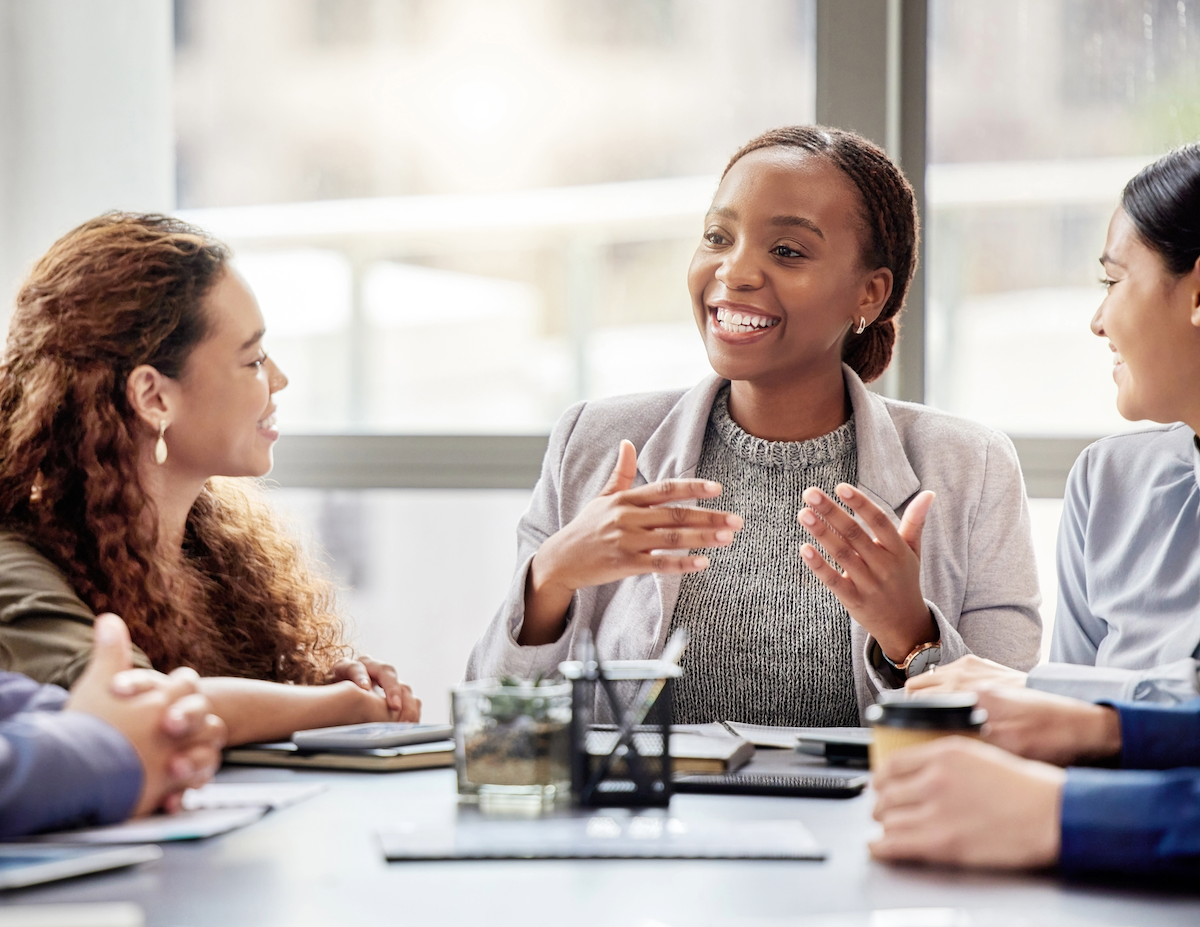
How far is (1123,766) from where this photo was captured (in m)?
1.15

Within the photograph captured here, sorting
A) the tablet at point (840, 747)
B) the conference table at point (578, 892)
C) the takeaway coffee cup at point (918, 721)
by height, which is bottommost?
the tablet at point (840, 747)

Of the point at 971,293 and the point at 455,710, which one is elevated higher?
the point at 971,293

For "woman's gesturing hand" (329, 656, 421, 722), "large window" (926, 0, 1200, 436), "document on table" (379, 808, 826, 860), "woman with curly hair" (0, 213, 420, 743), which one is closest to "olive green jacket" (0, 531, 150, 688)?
"woman with curly hair" (0, 213, 420, 743)

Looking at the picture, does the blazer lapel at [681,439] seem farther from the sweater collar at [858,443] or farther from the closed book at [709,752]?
the closed book at [709,752]

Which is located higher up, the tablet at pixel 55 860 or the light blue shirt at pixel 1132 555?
the light blue shirt at pixel 1132 555

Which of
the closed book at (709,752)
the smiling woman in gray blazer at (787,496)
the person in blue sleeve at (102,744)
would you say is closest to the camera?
the person in blue sleeve at (102,744)

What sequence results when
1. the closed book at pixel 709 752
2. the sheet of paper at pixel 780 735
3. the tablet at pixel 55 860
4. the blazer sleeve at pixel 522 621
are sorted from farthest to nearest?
the blazer sleeve at pixel 522 621, the sheet of paper at pixel 780 735, the closed book at pixel 709 752, the tablet at pixel 55 860

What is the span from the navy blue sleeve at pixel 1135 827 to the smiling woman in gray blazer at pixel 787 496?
74 centimetres

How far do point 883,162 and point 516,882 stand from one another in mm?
1603

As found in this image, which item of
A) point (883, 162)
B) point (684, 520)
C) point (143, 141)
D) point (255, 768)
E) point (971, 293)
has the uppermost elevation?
point (143, 141)

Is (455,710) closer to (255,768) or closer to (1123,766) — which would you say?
(255,768)

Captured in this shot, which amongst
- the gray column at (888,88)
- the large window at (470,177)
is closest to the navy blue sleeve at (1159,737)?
the gray column at (888,88)

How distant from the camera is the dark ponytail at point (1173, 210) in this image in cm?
166

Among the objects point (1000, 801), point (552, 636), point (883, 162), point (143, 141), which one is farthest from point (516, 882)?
point (143, 141)
